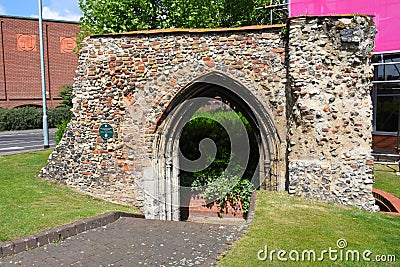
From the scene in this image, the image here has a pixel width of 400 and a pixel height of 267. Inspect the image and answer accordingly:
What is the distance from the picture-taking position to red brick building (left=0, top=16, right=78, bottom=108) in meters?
29.6

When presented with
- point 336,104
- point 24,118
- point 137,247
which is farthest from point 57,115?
point 336,104

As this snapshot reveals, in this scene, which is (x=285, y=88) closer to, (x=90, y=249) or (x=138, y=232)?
(x=138, y=232)

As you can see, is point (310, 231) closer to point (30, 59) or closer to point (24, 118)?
point (24, 118)

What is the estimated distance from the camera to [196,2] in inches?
531

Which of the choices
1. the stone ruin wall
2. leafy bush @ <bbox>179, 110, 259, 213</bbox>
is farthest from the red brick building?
the stone ruin wall

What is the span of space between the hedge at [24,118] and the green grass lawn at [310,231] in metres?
23.3

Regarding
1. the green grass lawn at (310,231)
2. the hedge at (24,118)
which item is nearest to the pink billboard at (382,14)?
the green grass lawn at (310,231)

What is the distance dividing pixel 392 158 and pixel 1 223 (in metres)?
10.3

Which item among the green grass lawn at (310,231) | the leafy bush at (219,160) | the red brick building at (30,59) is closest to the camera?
the green grass lawn at (310,231)

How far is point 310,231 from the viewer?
522cm

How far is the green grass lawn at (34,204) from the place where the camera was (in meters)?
5.73

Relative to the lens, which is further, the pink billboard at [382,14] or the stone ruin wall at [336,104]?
the pink billboard at [382,14]

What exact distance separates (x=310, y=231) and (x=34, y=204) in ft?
17.0

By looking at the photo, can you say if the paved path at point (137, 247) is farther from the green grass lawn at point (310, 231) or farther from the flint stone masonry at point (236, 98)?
the flint stone masonry at point (236, 98)
